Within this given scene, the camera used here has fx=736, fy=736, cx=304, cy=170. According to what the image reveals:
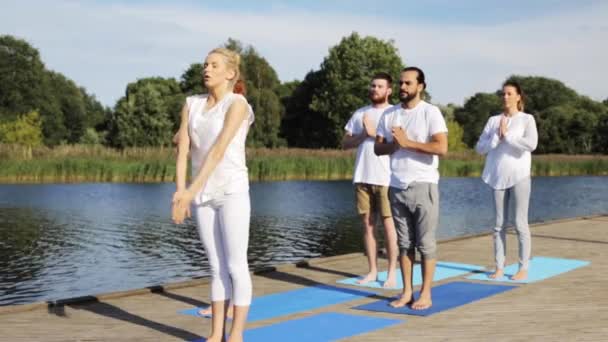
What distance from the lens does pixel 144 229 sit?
14445 mm

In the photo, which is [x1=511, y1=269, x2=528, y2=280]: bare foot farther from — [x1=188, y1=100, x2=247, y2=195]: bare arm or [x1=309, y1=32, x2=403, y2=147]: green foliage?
[x1=309, y1=32, x2=403, y2=147]: green foliage

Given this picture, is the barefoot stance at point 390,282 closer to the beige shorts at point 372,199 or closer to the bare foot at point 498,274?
the beige shorts at point 372,199

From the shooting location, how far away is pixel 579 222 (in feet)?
38.2

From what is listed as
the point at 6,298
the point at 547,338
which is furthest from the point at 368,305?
the point at 6,298

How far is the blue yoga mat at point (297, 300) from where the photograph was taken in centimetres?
506

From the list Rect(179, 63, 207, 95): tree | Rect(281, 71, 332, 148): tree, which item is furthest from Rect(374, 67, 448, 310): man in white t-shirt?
Rect(179, 63, 207, 95): tree

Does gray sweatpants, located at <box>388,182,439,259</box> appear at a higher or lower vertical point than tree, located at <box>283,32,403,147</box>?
lower

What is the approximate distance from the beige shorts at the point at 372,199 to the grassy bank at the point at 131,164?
22027 mm

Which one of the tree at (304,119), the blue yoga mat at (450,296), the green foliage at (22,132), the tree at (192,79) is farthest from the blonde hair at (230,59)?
the tree at (192,79)

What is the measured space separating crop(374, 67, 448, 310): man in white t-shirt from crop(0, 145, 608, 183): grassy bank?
75.4ft

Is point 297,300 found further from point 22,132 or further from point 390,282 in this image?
point 22,132

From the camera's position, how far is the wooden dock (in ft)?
14.4

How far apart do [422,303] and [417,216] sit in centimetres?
61

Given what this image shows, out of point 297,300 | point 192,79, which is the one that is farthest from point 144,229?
point 192,79
